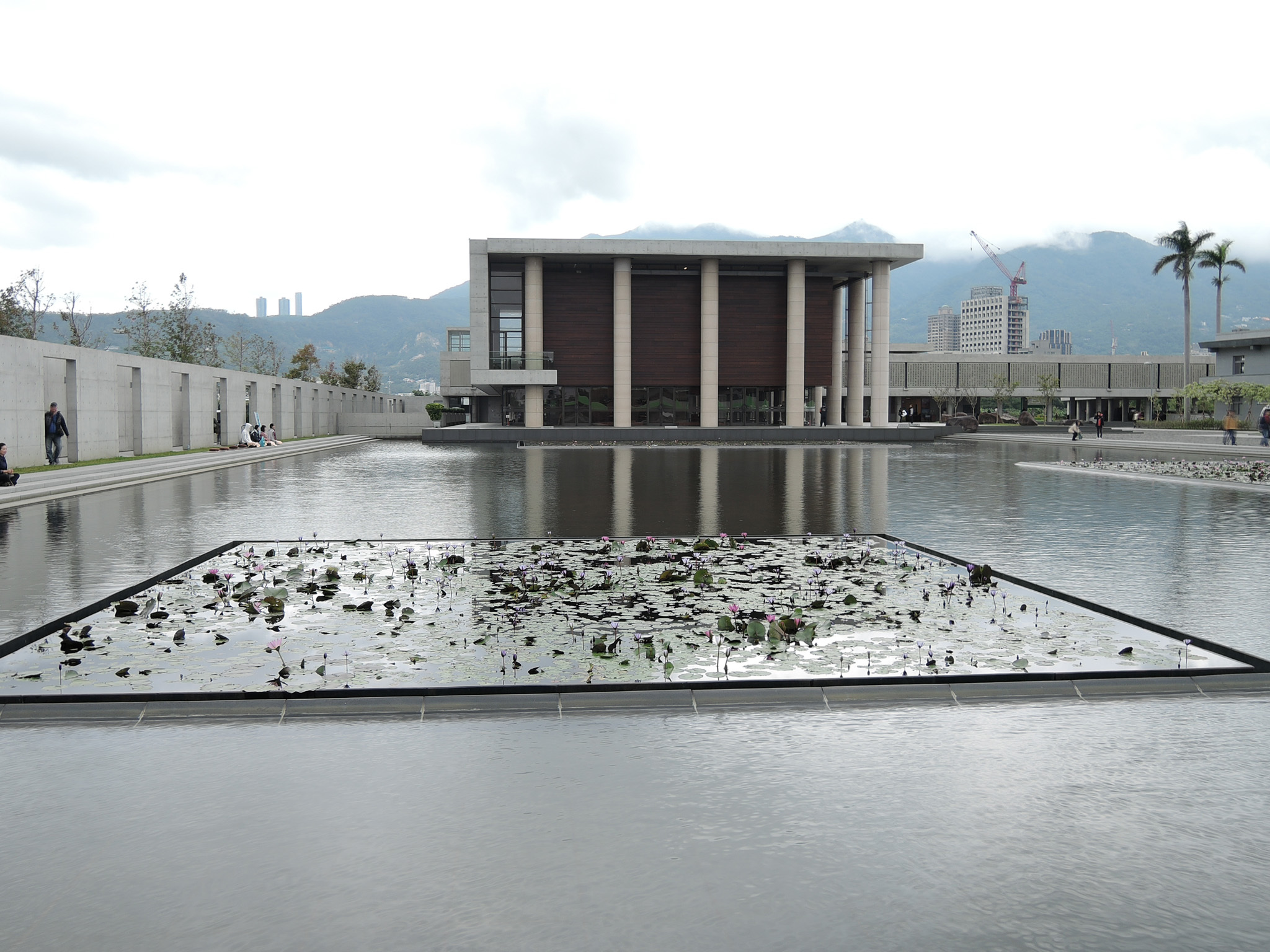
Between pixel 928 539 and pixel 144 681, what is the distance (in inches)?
430

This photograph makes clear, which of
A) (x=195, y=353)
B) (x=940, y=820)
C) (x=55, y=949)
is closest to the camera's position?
(x=55, y=949)

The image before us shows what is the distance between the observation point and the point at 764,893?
4035 mm

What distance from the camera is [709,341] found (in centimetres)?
5928

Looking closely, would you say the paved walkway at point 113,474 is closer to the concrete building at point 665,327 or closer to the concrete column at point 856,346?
the concrete building at point 665,327

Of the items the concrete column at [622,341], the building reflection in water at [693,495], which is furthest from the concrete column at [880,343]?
the building reflection in water at [693,495]

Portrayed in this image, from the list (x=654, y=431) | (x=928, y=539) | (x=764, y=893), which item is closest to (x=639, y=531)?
(x=928, y=539)

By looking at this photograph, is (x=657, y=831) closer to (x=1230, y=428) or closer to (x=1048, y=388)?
(x=1230, y=428)

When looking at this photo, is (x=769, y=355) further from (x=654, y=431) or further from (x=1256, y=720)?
(x=1256, y=720)

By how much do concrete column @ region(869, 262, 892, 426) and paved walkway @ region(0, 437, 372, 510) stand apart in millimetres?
36476

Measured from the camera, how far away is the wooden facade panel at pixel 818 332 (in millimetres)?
63125

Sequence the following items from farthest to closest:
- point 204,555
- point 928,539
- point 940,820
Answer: point 928,539, point 204,555, point 940,820

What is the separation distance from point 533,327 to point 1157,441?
3521 cm

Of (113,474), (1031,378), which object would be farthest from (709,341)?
(1031,378)

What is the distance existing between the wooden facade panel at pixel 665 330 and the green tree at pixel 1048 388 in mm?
46739
